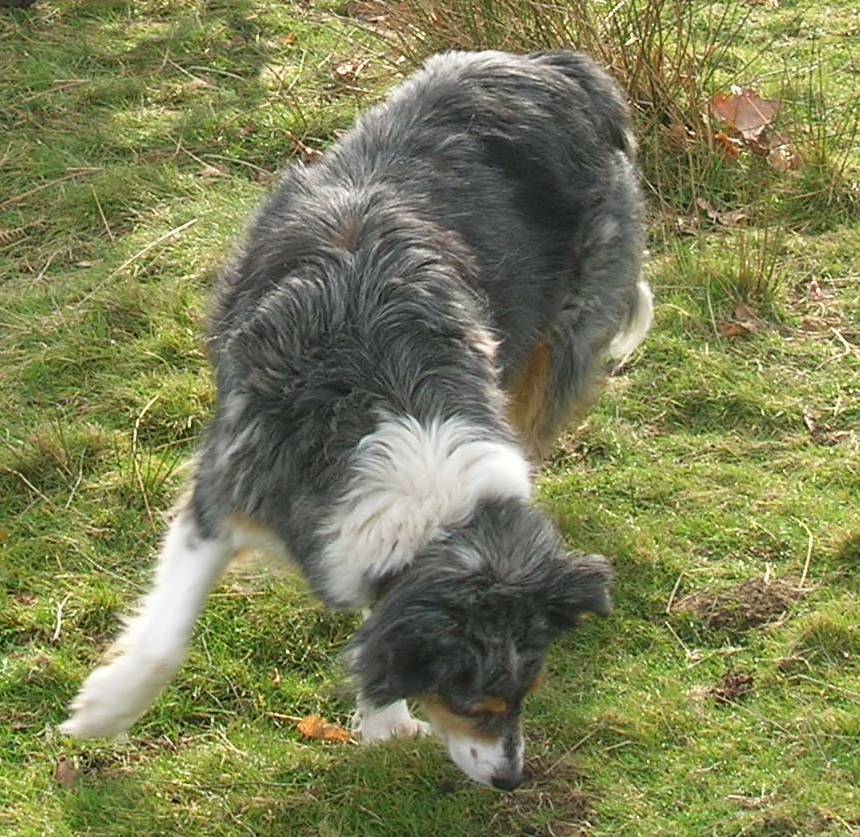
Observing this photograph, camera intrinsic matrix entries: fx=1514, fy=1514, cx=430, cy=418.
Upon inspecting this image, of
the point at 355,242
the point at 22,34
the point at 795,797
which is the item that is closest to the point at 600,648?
the point at 795,797

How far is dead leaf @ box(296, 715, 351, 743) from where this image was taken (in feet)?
14.5

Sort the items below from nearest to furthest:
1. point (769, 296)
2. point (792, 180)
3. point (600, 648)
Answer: point (600, 648) → point (769, 296) → point (792, 180)

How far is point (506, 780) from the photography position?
3945 mm

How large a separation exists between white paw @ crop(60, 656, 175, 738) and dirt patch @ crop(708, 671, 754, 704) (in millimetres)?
1649

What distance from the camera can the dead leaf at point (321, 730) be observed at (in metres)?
4.43

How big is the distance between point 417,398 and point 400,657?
28.8 inches

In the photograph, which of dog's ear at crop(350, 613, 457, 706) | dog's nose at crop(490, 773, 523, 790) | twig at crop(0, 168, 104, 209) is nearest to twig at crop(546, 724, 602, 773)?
dog's nose at crop(490, 773, 523, 790)

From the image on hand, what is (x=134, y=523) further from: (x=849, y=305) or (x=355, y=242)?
(x=849, y=305)

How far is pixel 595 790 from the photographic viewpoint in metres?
4.27

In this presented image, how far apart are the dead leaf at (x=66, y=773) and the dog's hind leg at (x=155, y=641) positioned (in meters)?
0.15

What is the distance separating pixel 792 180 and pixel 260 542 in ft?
12.7

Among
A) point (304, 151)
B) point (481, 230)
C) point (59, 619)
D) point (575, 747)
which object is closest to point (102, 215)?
point (304, 151)

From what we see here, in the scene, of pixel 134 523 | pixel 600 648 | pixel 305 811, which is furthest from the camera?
pixel 134 523

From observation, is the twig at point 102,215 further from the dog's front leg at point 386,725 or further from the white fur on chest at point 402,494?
the white fur on chest at point 402,494
